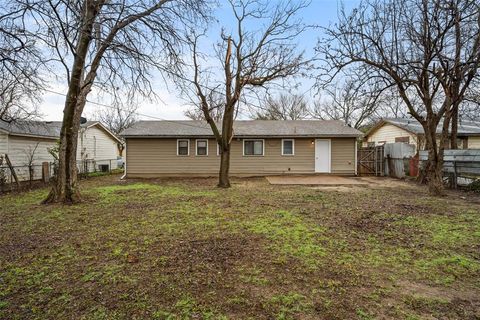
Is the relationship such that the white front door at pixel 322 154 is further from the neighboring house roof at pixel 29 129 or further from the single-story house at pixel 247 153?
the neighboring house roof at pixel 29 129

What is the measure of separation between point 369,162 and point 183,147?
1065 centimetres

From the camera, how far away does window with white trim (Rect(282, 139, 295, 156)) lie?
1534cm

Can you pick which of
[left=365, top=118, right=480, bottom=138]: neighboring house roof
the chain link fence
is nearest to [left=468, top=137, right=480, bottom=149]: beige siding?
[left=365, top=118, right=480, bottom=138]: neighboring house roof

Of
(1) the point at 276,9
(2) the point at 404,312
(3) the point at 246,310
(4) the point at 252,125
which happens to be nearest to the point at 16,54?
(3) the point at 246,310

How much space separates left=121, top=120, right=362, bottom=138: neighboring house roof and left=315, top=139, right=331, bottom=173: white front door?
0.58 m

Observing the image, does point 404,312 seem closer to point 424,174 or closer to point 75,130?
point 75,130

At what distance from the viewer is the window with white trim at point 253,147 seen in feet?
50.3

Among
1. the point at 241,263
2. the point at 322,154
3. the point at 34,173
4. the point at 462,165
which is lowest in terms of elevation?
the point at 241,263

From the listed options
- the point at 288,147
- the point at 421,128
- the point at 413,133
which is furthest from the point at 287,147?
the point at 421,128

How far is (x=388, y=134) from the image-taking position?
2053 centimetres

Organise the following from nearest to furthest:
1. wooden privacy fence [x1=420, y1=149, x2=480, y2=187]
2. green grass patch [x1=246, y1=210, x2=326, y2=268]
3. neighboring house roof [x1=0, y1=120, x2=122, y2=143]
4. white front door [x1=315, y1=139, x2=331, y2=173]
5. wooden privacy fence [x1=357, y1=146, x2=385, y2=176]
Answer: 1. green grass patch [x1=246, y1=210, x2=326, y2=268]
2. wooden privacy fence [x1=420, y1=149, x2=480, y2=187]
3. neighboring house roof [x1=0, y1=120, x2=122, y2=143]
4. white front door [x1=315, y1=139, x2=331, y2=173]
5. wooden privacy fence [x1=357, y1=146, x2=385, y2=176]

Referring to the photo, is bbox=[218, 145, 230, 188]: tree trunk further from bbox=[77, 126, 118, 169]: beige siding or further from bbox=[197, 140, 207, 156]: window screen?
bbox=[77, 126, 118, 169]: beige siding

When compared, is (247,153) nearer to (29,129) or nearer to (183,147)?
(183,147)

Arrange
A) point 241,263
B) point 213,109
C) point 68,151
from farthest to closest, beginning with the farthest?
point 213,109 < point 68,151 < point 241,263
